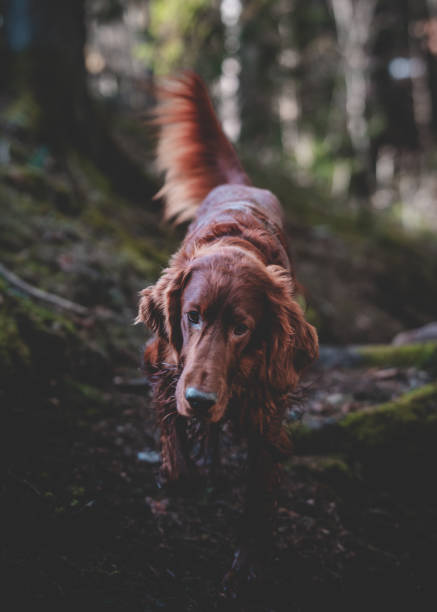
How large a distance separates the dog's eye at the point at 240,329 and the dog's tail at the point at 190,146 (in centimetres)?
212

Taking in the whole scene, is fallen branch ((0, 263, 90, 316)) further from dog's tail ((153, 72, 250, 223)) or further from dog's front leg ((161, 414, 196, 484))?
dog's front leg ((161, 414, 196, 484))

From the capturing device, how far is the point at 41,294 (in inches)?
130

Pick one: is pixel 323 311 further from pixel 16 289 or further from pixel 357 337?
pixel 16 289

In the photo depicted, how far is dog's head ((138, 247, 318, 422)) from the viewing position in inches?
66.9

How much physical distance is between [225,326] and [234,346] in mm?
83

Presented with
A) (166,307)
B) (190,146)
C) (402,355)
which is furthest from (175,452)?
(402,355)

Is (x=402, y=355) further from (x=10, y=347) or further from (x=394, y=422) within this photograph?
(x=10, y=347)

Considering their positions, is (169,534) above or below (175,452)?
below

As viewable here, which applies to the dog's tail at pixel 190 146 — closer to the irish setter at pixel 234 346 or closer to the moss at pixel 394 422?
the irish setter at pixel 234 346

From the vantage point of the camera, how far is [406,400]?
10.6 ft

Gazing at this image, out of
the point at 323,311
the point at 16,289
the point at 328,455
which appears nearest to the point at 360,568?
the point at 328,455

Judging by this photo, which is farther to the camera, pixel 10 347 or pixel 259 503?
pixel 10 347

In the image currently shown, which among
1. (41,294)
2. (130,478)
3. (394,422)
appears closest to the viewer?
(130,478)

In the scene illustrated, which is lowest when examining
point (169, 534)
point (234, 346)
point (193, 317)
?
point (169, 534)
